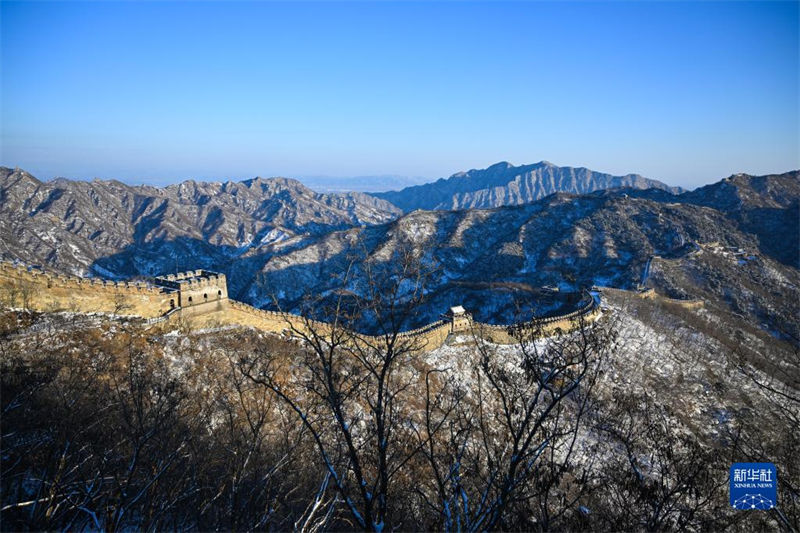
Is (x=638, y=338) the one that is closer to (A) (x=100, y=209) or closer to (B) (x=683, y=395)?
(B) (x=683, y=395)

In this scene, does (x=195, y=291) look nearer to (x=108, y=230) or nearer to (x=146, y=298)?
(x=146, y=298)

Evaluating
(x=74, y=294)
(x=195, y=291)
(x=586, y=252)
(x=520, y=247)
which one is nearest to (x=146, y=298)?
(x=195, y=291)

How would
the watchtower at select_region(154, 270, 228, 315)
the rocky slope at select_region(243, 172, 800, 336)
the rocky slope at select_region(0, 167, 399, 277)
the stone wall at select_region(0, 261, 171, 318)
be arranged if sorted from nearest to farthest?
the stone wall at select_region(0, 261, 171, 318)
the watchtower at select_region(154, 270, 228, 315)
the rocky slope at select_region(243, 172, 800, 336)
the rocky slope at select_region(0, 167, 399, 277)

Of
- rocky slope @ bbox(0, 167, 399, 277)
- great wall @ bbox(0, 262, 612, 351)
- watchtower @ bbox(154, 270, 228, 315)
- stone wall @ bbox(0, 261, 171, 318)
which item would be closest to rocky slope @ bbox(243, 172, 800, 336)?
great wall @ bbox(0, 262, 612, 351)

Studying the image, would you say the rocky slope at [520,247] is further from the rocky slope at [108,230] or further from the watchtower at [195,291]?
the watchtower at [195,291]

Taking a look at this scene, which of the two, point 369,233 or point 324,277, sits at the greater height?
point 369,233

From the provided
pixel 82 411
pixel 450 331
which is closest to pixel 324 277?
pixel 450 331

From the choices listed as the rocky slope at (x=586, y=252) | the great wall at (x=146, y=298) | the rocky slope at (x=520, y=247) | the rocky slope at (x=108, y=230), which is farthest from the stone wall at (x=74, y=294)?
the rocky slope at (x=108, y=230)

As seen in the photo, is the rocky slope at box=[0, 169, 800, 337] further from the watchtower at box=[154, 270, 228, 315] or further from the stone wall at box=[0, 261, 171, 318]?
the stone wall at box=[0, 261, 171, 318]
